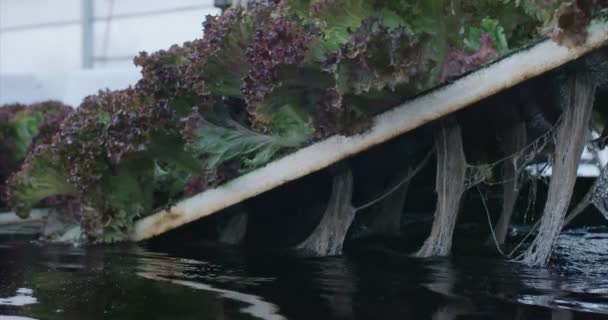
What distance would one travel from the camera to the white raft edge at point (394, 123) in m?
4.45

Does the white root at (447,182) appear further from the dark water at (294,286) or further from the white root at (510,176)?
the white root at (510,176)

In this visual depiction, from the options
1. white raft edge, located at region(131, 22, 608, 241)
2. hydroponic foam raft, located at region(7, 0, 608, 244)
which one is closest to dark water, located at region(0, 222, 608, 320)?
white raft edge, located at region(131, 22, 608, 241)

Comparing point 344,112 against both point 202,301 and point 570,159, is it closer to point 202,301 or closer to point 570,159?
point 570,159

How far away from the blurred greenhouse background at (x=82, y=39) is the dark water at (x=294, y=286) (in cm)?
824

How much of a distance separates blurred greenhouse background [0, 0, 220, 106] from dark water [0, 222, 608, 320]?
8236 millimetres

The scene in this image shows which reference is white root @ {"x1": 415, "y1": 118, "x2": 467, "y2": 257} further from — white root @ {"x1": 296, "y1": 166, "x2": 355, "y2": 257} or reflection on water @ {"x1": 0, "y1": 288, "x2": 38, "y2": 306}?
reflection on water @ {"x1": 0, "y1": 288, "x2": 38, "y2": 306}

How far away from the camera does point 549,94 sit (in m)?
4.89

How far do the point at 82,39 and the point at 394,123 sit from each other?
1124cm

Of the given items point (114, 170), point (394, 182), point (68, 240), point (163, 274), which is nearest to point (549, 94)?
point (394, 182)

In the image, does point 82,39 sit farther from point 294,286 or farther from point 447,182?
point 294,286

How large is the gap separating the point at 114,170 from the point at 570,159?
296cm

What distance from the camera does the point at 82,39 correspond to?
15305mm

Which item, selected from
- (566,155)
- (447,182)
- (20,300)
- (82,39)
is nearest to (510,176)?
(447,182)

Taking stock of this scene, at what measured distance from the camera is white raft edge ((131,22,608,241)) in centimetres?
445
